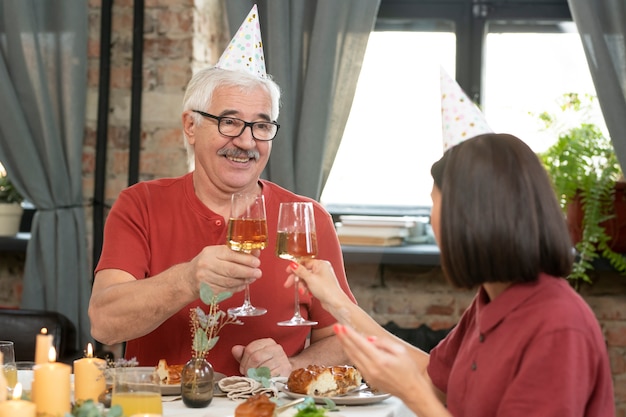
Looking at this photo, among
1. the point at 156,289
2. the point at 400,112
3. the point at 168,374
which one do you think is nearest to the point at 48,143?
the point at 400,112

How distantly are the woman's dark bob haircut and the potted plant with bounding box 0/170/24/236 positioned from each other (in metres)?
2.91

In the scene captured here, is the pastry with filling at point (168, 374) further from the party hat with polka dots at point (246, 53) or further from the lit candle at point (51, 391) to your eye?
the party hat with polka dots at point (246, 53)

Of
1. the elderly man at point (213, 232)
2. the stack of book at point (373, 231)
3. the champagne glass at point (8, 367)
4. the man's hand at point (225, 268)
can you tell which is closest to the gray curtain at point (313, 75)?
the stack of book at point (373, 231)

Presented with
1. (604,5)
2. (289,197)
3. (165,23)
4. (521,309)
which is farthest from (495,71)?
(521,309)

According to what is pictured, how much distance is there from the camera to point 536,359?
1.55 metres

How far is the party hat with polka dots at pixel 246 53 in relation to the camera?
267 centimetres

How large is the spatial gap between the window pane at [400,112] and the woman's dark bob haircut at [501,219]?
8.18ft

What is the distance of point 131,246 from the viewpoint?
2.56 metres

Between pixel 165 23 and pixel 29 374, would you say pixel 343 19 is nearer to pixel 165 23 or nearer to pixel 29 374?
pixel 165 23

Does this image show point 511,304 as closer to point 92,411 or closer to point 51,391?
point 92,411

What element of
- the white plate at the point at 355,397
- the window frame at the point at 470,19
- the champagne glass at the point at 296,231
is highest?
the window frame at the point at 470,19

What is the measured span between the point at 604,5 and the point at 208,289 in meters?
2.41

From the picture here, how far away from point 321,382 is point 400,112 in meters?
2.26

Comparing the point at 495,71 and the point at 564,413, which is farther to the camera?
the point at 495,71
